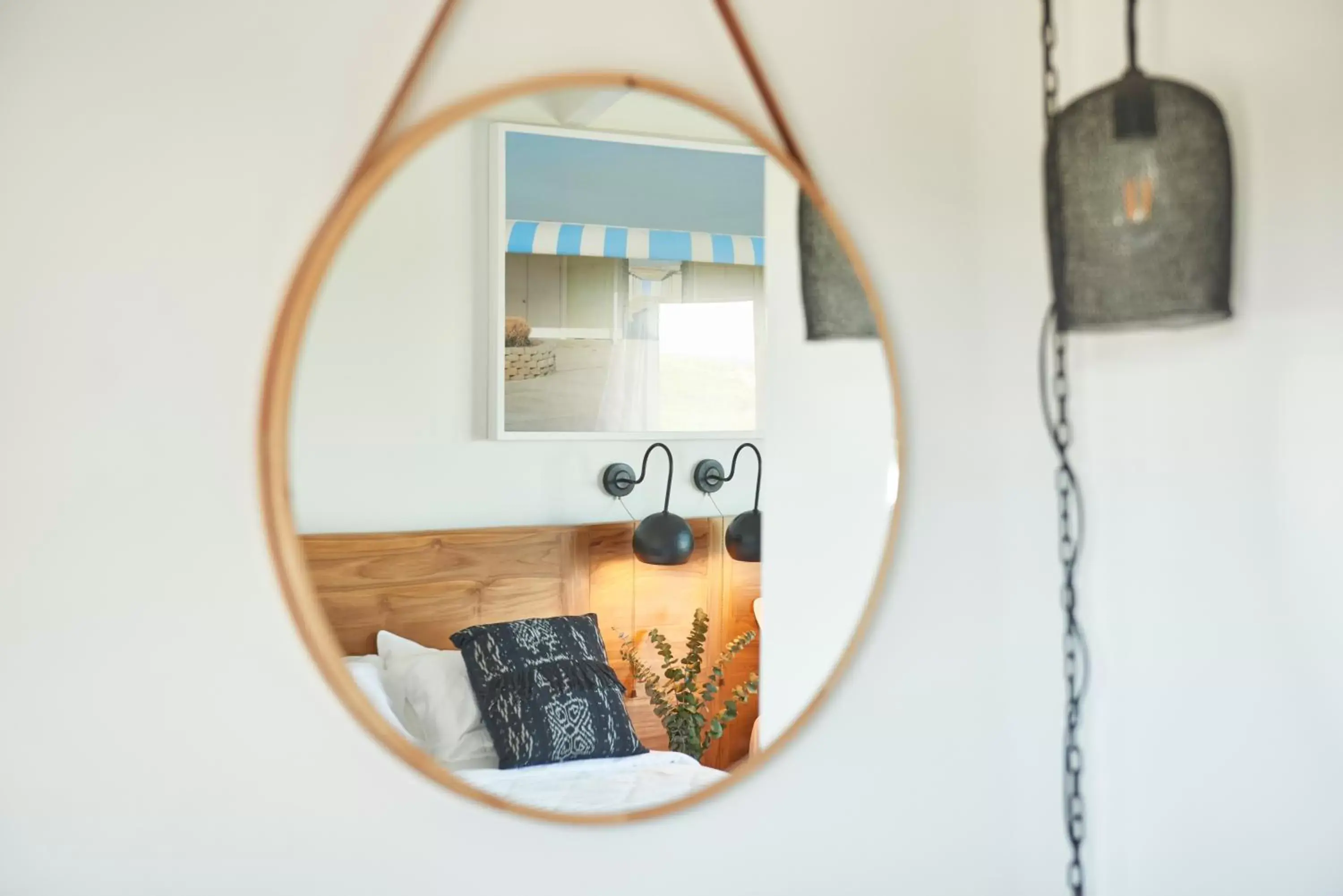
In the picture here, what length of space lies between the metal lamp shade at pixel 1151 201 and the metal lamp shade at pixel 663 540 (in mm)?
543

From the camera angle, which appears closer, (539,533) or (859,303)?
(539,533)

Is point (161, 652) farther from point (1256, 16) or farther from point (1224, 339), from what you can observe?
point (1256, 16)

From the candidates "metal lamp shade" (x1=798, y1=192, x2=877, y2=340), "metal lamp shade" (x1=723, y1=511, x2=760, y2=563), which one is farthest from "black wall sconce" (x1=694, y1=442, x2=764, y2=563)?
"metal lamp shade" (x1=798, y1=192, x2=877, y2=340)

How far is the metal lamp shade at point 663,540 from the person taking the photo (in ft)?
3.96

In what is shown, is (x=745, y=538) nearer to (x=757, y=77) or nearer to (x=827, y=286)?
(x=827, y=286)

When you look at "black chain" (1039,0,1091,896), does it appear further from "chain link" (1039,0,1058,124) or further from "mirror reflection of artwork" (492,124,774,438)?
"mirror reflection of artwork" (492,124,774,438)

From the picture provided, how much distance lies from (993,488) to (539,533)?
631 mm

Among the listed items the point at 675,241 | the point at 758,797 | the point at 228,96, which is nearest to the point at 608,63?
the point at 675,241

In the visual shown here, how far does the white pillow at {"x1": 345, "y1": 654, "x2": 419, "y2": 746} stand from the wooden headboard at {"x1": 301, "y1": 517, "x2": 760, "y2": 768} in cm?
1

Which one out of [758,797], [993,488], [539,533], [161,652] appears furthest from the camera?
[993,488]

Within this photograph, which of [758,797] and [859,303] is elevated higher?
[859,303]

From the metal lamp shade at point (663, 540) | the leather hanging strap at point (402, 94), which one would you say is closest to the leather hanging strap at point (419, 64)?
the leather hanging strap at point (402, 94)

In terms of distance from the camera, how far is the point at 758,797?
130 cm

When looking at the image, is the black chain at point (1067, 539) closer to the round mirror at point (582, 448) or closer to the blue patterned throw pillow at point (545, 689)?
the round mirror at point (582, 448)
